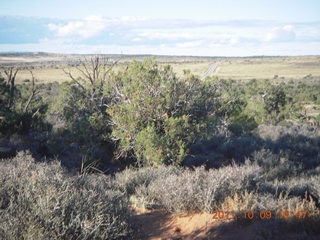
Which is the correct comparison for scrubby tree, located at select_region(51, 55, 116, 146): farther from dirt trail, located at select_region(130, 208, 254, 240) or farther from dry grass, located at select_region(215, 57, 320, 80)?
dry grass, located at select_region(215, 57, 320, 80)

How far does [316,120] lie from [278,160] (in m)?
12.5

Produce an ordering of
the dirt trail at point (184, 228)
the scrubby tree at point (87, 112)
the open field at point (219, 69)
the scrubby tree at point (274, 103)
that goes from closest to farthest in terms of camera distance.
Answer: the dirt trail at point (184, 228) → the scrubby tree at point (87, 112) → the scrubby tree at point (274, 103) → the open field at point (219, 69)

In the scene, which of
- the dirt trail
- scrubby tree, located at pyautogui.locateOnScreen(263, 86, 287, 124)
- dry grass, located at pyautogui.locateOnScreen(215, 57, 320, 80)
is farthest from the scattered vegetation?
dry grass, located at pyautogui.locateOnScreen(215, 57, 320, 80)

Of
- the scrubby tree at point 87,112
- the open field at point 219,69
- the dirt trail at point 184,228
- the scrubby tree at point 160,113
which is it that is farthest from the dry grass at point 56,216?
the open field at point 219,69

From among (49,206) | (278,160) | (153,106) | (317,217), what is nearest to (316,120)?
(278,160)

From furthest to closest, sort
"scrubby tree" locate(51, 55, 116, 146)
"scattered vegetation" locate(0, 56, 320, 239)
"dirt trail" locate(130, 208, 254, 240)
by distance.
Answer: "scrubby tree" locate(51, 55, 116, 146), "dirt trail" locate(130, 208, 254, 240), "scattered vegetation" locate(0, 56, 320, 239)

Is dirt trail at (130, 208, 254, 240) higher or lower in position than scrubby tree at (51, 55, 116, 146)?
lower

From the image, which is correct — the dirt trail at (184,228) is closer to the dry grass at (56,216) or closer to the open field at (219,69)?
the dry grass at (56,216)

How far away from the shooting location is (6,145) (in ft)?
31.5

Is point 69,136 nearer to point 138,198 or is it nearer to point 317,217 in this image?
point 138,198

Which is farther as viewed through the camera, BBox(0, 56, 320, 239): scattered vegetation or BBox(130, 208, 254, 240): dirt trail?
BBox(130, 208, 254, 240): dirt trail

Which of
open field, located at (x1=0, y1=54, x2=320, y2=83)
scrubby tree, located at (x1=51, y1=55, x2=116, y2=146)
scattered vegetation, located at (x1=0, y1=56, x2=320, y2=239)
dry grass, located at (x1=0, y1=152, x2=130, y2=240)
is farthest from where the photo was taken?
open field, located at (x1=0, y1=54, x2=320, y2=83)

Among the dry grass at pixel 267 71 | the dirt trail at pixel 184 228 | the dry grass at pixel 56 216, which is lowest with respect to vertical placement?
the dirt trail at pixel 184 228

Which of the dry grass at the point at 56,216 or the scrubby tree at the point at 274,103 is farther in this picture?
the scrubby tree at the point at 274,103
